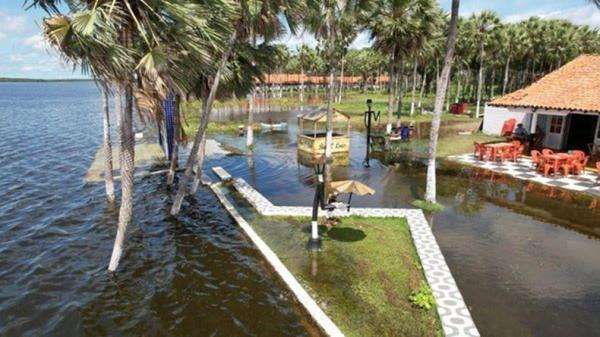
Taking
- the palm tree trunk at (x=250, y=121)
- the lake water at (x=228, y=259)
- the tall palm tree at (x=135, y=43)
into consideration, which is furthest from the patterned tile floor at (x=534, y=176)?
the tall palm tree at (x=135, y=43)

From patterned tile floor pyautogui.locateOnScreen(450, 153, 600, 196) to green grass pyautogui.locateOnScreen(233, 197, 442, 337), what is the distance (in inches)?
336

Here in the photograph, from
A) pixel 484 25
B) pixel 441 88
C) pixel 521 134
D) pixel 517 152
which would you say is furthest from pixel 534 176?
pixel 484 25

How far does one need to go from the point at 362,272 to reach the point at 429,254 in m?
2.01

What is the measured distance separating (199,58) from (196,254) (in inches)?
218

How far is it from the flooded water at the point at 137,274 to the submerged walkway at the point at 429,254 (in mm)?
1521

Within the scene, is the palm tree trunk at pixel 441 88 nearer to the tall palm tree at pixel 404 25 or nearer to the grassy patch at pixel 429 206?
the grassy patch at pixel 429 206

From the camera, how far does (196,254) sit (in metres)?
11.5

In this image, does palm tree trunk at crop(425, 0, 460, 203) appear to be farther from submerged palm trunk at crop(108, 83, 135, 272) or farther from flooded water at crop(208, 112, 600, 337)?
submerged palm trunk at crop(108, 83, 135, 272)

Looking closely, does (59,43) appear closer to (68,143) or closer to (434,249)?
(434,249)

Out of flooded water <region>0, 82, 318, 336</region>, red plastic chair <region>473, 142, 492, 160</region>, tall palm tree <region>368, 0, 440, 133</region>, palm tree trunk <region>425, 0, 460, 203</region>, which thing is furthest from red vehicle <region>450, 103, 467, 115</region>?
flooded water <region>0, 82, 318, 336</region>

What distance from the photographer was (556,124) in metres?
23.6

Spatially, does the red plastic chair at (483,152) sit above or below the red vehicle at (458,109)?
below

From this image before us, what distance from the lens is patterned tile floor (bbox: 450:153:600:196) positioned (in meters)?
16.3

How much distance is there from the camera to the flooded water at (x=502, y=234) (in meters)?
8.06
